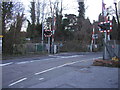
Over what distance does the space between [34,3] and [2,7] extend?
2059 centimetres

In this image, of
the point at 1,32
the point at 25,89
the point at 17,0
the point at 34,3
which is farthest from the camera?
the point at 34,3

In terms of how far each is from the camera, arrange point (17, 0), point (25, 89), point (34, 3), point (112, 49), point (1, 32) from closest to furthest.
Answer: point (25, 89), point (112, 49), point (1, 32), point (17, 0), point (34, 3)

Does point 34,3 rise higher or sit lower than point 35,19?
higher

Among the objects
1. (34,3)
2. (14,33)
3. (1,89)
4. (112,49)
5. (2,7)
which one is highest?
(34,3)

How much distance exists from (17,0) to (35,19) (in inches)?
835

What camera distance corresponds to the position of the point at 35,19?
44281 millimetres

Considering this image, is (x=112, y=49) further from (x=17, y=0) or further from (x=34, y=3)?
(x=34, y=3)

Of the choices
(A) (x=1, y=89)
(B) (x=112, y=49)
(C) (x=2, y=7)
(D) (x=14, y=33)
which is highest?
(C) (x=2, y=7)

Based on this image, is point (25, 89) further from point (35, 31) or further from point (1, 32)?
point (35, 31)

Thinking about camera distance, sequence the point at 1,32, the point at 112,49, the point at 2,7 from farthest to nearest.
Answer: the point at 2,7 < the point at 1,32 < the point at 112,49

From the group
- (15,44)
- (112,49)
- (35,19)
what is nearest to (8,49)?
(15,44)

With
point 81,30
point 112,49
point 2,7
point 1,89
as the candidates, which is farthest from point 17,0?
point 81,30

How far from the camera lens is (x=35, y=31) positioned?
4197 centimetres

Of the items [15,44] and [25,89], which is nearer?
[25,89]
